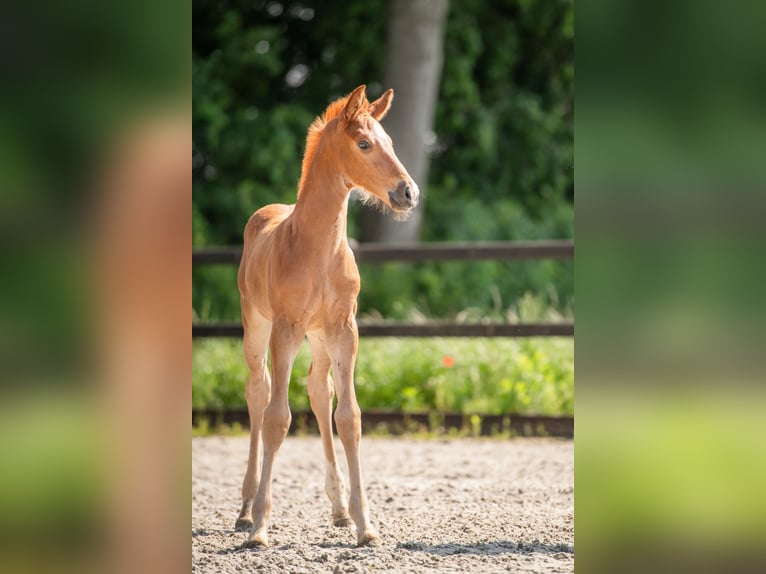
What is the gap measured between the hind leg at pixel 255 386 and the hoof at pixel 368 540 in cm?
72

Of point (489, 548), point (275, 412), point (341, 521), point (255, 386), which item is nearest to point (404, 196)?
point (275, 412)

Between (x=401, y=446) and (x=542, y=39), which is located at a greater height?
(x=542, y=39)

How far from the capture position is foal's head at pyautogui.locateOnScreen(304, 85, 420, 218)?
11.8 ft

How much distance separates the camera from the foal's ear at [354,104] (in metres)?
3.69

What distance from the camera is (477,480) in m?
5.45

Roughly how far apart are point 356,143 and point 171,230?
208cm

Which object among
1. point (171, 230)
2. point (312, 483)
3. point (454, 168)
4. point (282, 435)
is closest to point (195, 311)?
point (454, 168)

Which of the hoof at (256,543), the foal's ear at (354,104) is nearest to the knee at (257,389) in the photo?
the hoof at (256,543)

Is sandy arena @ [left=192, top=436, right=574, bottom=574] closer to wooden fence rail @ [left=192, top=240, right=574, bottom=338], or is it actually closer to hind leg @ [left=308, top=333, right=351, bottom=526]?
hind leg @ [left=308, top=333, right=351, bottom=526]

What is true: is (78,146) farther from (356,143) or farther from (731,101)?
(356,143)

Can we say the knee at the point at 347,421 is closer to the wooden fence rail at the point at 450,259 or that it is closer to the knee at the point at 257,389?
the knee at the point at 257,389

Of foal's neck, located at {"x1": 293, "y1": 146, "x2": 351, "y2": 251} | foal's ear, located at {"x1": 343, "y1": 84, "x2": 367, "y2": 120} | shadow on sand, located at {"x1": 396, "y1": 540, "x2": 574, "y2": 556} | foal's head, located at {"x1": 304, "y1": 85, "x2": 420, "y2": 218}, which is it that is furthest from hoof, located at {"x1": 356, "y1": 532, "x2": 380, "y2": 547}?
foal's ear, located at {"x1": 343, "y1": 84, "x2": 367, "y2": 120}

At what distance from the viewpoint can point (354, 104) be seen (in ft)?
12.2

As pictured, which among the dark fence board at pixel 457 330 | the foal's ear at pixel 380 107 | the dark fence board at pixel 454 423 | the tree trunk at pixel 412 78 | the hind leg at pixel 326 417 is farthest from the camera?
the tree trunk at pixel 412 78
